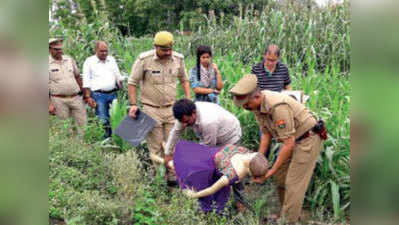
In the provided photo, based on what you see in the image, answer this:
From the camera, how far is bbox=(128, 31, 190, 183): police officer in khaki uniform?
3.90 m

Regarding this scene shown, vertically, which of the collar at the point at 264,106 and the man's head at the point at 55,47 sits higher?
the man's head at the point at 55,47

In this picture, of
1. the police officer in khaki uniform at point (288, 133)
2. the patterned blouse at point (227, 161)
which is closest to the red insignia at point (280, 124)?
the police officer in khaki uniform at point (288, 133)

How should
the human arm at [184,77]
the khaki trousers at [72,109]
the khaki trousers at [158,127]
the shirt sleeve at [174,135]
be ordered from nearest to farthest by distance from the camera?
the shirt sleeve at [174,135] < the khaki trousers at [158,127] < the human arm at [184,77] < the khaki trousers at [72,109]

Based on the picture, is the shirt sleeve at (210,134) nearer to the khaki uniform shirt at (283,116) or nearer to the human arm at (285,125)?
the khaki uniform shirt at (283,116)

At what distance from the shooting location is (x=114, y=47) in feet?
21.3

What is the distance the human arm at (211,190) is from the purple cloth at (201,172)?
9 cm

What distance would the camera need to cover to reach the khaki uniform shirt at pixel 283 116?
2.78 m

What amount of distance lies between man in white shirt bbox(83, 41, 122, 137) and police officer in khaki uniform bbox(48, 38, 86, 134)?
141 mm
